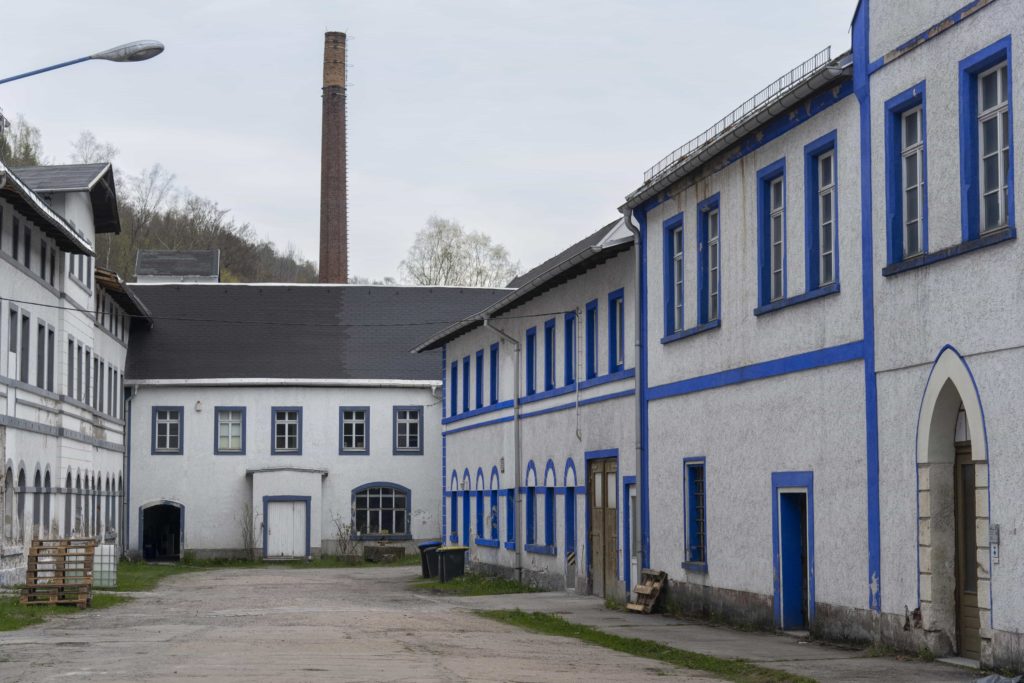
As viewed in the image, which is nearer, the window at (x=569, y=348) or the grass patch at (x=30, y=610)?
the grass patch at (x=30, y=610)

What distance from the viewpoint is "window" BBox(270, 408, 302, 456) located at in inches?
2247

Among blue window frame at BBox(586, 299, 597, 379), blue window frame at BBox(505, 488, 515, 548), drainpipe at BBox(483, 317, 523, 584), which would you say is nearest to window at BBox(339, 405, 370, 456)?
blue window frame at BBox(505, 488, 515, 548)

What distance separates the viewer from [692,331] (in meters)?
A: 23.9

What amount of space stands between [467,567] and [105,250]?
1727 inches

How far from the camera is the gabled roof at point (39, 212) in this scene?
96.8 feet

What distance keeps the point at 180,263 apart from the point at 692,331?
4727 cm

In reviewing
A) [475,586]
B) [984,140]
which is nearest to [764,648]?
[984,140]

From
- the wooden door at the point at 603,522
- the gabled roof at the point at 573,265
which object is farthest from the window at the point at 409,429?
the wooden door at the point at 603,522

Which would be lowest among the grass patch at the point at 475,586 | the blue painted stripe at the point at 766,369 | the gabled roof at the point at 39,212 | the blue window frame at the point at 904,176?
the grass patch at the point at 475,586

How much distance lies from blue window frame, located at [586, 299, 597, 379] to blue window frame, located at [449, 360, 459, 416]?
15.4 m

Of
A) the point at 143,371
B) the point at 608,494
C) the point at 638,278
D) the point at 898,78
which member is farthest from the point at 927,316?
the point at 143,371

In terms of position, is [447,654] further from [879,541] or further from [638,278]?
[638,278]

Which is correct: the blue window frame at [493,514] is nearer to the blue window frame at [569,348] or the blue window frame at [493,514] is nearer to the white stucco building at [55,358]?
the blue window frame at [569,348]

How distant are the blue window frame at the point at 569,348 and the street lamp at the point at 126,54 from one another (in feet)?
50.7
